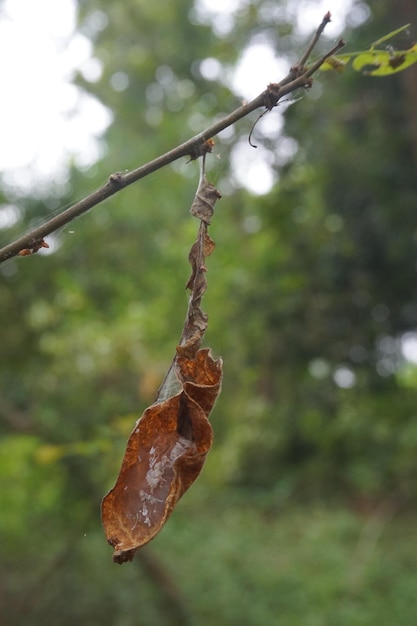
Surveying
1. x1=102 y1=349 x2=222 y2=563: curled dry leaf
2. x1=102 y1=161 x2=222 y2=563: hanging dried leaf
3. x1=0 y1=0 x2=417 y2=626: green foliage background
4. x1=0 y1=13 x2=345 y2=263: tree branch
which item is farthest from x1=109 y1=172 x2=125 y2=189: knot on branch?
x1=0 y1=0 x2=417 y2=626: green foliage background

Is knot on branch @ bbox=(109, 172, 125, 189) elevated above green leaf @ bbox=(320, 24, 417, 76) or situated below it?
below

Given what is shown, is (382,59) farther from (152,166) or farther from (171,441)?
(171,441)

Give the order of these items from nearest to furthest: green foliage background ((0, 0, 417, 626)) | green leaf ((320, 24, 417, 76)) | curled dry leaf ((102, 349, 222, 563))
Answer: curled dry leaf ((102, 349, 222, 563)) < green leaf ((320, 24, 417, 76)) < green foliage background ((0, 0, 417, 626))

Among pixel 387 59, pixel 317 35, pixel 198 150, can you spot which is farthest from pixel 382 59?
pixel 198 150

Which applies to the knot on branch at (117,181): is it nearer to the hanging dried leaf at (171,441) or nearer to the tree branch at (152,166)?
the tree branch at (152,166)

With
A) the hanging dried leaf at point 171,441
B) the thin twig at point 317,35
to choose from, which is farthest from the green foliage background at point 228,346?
the thin twig at point 317,35

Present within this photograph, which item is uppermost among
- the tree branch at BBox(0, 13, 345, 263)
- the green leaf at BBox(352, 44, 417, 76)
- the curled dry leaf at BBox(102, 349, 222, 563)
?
the green leaf at BBox(352, 44, 417, 76)

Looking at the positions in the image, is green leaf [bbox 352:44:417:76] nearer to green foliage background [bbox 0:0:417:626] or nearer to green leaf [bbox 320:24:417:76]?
green leaf [bbox 320:24:417:76]
